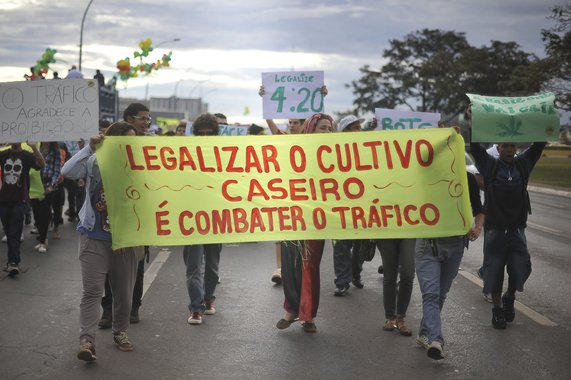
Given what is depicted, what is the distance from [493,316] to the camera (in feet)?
27.4

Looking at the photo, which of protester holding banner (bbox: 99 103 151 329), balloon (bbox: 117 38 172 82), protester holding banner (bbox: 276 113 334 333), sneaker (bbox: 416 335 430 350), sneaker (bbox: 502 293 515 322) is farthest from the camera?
balloon (bbox: 117 38 172 82)

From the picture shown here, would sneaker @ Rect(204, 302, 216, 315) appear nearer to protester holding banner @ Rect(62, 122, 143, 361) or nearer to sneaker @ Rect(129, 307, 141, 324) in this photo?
sneaker @ Rect(129, 307, 141, 324)

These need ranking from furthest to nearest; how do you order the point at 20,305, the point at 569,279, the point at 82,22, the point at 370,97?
the point at 370,97
the point at 82,22
the point at 569,279
the point at 20,305

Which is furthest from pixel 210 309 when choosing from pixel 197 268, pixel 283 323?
pixel 283 323

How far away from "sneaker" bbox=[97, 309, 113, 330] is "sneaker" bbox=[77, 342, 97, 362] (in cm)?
135

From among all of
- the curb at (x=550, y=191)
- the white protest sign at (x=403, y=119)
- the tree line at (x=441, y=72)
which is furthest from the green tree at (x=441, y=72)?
the white protest sign at (x=403, y=119)

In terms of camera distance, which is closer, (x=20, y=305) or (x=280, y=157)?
(x=280, y=157)

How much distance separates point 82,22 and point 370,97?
171ft

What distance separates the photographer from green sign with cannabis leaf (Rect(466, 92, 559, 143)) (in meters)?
7.51

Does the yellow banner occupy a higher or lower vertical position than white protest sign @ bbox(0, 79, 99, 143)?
lower

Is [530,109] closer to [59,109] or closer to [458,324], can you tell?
[458,324]

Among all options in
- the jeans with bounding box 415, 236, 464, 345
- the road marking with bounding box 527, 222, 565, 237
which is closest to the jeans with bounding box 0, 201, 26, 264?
the jeans with bounding box 415, 236, 464, 345

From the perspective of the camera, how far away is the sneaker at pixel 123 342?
286 inches

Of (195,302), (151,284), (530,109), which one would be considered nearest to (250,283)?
(151,284)
